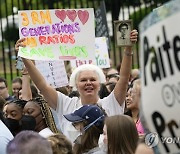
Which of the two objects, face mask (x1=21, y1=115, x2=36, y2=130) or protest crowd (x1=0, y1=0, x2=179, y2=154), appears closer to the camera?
protest crowd (x1=0, y1=0, x2=179, y2=154)

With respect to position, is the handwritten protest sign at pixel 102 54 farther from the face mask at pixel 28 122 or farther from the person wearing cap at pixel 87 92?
the face mask at pixel 28 122

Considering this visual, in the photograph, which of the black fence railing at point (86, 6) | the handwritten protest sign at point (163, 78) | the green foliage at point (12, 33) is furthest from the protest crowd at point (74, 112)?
the green foliage at point (12, 33)

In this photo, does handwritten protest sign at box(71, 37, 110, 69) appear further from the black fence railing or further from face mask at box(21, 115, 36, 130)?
face mask at box(21, 115, 36, 130)

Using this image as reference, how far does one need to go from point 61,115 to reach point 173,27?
3190mm

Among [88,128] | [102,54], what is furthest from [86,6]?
[88,128]

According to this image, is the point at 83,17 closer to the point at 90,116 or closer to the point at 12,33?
the point at 90,116

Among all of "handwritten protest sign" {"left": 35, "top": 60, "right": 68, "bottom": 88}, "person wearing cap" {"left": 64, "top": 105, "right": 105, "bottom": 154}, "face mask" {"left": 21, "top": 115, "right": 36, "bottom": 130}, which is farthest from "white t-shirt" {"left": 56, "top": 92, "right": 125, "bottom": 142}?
"handwritten protest sign" {"left": 35, "top": 60, "right": 68, "bottom": 88}

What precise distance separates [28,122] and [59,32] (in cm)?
152

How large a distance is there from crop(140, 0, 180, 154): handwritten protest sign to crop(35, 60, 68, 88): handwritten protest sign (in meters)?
4.52

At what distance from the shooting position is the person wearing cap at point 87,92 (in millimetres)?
5715

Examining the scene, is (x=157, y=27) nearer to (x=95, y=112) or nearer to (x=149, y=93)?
(x=149, y=93)

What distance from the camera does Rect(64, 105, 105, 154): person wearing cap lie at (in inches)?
185

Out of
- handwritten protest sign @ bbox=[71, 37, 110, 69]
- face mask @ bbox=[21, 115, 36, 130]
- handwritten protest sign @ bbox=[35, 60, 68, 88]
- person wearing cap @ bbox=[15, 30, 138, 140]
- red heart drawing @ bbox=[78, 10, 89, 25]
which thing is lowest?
face mask @ bbox=[21, 115, 36, 130]

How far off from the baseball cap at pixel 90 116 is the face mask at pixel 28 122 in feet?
2.52
